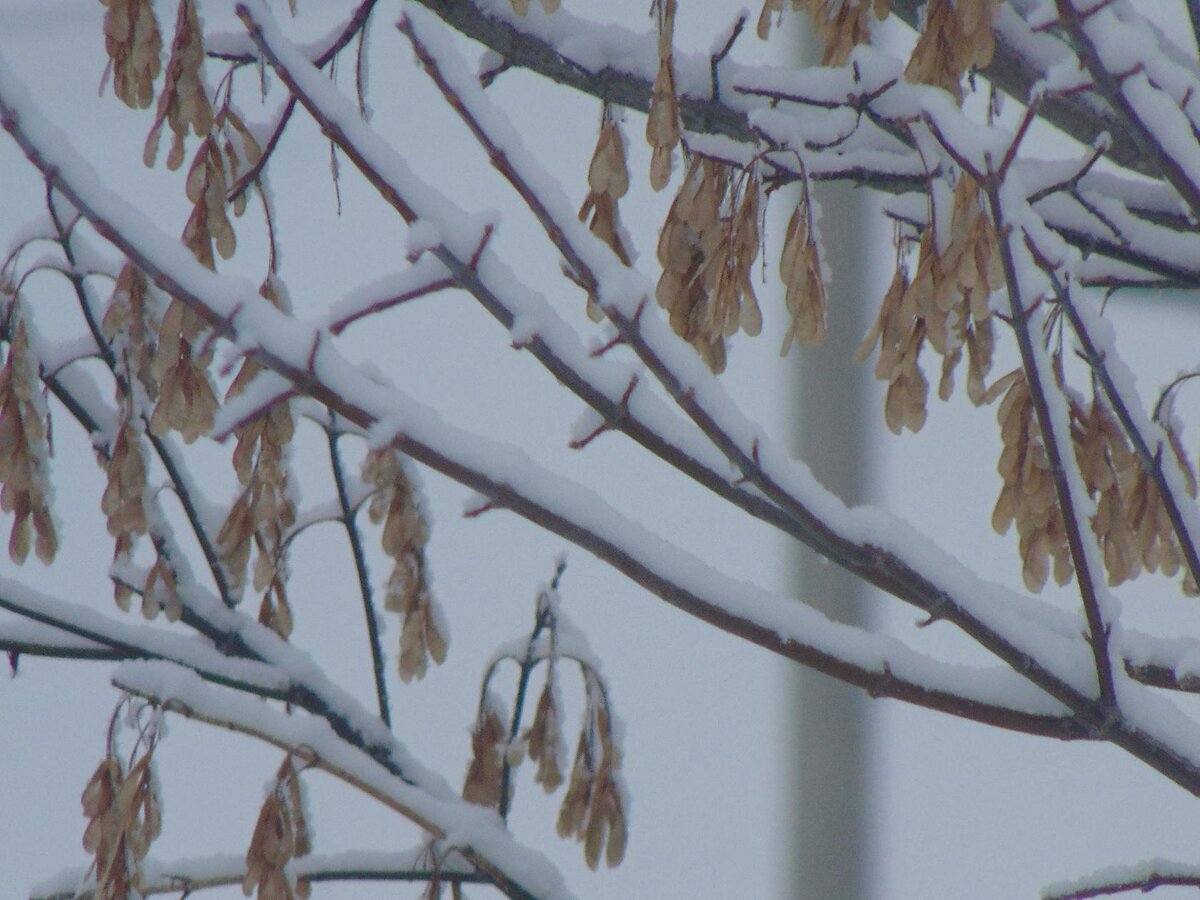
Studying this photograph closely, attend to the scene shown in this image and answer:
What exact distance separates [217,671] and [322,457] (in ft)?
4.08

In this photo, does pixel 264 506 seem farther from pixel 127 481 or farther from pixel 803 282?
pixel 803 282

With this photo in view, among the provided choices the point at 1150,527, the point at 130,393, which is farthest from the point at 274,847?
the point at 1150,527

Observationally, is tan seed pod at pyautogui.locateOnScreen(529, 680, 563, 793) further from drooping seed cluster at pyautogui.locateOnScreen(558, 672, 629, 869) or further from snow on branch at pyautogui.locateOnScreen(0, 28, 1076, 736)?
snow on branch at pyautogui.locateOnScreen(0, 28, 1076, 736)

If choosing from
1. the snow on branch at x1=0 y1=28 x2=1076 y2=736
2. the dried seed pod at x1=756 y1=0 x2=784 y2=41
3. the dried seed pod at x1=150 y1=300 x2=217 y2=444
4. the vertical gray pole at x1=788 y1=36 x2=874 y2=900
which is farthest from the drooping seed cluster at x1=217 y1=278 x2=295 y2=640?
the vertical gray pole at x1=788 y1=36 x2=874 y2=900

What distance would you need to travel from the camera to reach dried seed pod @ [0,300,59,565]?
73cm

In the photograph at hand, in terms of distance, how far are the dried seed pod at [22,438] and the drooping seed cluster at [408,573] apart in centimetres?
26

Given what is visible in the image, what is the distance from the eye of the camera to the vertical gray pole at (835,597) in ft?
5.14

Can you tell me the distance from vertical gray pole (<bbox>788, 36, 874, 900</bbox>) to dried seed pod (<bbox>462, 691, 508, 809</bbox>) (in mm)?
721

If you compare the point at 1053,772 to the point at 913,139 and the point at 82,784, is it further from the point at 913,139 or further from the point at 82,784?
the point at 82,784

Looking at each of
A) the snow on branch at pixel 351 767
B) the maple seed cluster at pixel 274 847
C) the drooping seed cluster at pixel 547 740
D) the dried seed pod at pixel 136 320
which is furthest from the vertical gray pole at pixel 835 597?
the dried seed pod at pixel 136 320

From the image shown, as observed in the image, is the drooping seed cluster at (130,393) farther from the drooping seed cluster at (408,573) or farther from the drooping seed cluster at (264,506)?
the drooping seed cluster at (408,573)

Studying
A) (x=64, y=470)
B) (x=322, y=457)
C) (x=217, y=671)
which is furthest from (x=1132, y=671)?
(x=64, y=470)

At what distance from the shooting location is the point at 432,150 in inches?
77.6

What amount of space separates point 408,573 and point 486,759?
0.17m
